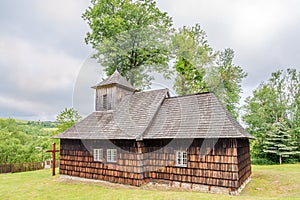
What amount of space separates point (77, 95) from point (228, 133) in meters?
9.47

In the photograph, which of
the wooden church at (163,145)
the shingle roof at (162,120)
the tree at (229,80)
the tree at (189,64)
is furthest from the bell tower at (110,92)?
the tree at (229,80)

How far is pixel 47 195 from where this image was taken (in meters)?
11.0

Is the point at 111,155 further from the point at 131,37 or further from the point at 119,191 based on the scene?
the point at 131,37

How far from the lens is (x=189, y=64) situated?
79.7ft

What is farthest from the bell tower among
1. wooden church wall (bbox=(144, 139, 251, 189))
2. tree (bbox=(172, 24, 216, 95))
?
tree (bbox=(172, 24, 216, 95))

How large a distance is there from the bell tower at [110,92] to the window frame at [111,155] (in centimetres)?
371

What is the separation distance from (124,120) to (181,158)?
431cm

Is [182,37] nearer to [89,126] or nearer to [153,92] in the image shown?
[153,92]

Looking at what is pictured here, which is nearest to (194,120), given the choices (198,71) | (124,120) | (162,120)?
(162,120)

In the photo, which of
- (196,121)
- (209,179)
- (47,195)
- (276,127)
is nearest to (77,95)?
(47,195)

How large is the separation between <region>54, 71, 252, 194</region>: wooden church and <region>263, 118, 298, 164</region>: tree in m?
11.0

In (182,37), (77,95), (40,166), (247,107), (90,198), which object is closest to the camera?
(90,198)

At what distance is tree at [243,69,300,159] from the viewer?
24.6 m

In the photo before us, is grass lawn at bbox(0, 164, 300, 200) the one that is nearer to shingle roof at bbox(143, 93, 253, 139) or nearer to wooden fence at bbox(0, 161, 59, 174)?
shingle roof at bbox(143, 93, 253, 139)
